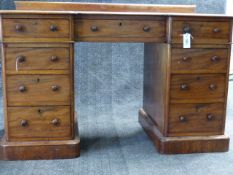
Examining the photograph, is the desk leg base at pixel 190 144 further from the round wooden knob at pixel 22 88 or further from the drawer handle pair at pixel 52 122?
the round wooden knob at pixel 22 88

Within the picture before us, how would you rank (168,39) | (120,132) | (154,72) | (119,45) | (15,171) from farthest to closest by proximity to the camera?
(119,45) → (120,132) → (154,72) → (168,39) → (15,171)

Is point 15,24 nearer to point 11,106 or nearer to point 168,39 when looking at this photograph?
point 11,106

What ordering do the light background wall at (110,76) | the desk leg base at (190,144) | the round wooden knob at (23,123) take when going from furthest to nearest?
1. the light background wall at (110,76)
2. the desk leg base at (190,144)
3. the round wooden knob at (23,123)

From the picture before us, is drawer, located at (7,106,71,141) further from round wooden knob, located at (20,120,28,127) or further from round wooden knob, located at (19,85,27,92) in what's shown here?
round wooden knob, located at (19,85,27,92)

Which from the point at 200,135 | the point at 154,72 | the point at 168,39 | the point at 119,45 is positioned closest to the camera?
the point at 168,39

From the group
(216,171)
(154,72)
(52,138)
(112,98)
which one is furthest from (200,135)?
(112,98)

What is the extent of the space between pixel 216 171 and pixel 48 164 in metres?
0.88

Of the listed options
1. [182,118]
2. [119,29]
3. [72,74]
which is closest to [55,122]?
[72,74]

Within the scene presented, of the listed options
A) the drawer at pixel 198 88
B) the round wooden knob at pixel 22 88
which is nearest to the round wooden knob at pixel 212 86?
the drawer at pixel 198 88

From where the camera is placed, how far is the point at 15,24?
172cm

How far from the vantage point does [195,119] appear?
6.45 feet

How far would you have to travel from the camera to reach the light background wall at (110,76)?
2771 millimetres

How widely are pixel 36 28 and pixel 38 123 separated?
1.67ft

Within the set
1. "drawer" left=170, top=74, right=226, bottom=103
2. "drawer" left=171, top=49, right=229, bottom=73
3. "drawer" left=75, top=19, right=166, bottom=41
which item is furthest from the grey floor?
"drawer" left=75, top=19, right=166, bottom=41
